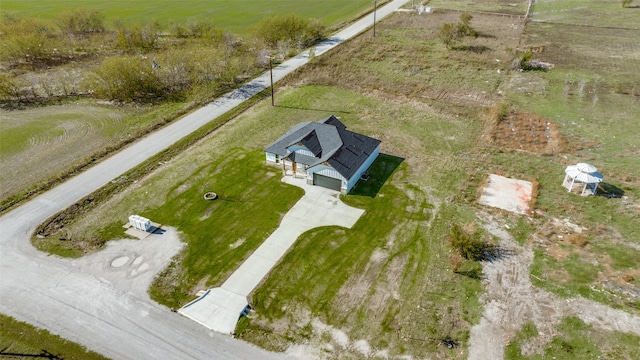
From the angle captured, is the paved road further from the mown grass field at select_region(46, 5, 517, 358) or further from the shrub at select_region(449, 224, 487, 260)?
the shrub at select_region(449, 224, 487, 260)

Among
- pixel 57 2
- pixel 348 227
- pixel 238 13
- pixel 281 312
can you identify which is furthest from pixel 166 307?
pixel 57 2

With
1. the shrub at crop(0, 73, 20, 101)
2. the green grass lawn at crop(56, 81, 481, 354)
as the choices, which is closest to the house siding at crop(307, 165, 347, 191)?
the green grass lawn at crop(56, 81, 481, 354)

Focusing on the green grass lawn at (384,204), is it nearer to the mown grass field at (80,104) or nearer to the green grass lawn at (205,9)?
the mown grass field at (80,104)

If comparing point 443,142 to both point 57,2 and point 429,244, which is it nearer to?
point 429,244

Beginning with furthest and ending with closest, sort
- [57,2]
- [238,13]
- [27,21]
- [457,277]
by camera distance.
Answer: [57,2] < [238,13] < [27,21] < [457,277]

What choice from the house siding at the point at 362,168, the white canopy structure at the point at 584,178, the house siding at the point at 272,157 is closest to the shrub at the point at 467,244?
the house siding at the point at 362,168

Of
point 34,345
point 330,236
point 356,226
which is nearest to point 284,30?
point 356,226
